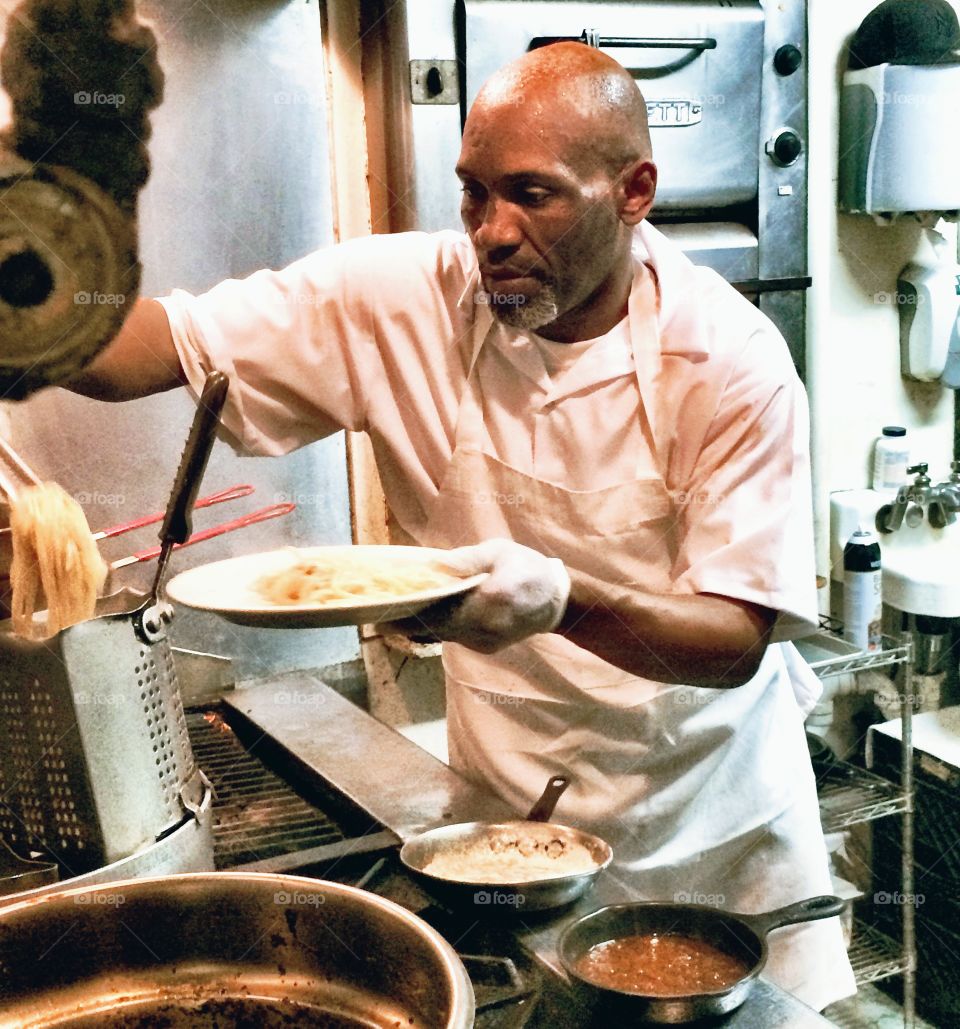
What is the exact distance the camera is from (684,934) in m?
1.29

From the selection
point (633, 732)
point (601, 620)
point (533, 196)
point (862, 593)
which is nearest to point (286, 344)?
point (533, 196)

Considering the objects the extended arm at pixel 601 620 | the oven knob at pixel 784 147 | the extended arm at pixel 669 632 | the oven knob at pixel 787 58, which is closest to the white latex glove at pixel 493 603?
the extended arm at pixel 601 620

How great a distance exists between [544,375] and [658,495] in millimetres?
269

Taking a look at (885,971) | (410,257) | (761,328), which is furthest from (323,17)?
(885,971)

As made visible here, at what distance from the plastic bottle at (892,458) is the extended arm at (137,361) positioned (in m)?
2.35

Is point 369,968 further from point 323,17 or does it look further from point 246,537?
point 323,17

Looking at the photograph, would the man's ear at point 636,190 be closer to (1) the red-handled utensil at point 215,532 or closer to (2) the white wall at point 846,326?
(1) the red-handled utensil at point 215,532

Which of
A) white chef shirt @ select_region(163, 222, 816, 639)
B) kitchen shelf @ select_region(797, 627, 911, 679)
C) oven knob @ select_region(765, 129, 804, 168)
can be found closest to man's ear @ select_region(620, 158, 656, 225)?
white chef shirt @ select_region(163, 222, 816, 639)

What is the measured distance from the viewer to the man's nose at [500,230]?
177 cm

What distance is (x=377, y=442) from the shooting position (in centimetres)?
205

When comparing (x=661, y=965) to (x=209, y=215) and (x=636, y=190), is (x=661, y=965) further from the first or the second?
(x=209, y=215)

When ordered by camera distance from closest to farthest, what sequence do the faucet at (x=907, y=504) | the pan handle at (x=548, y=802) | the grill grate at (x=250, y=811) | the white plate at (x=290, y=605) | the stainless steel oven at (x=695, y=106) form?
the white plate at (x=290, y=605) → the pan handle at (x=548, y=802) → the grill grate at (x=250, y=811) → the stainless steel oven at (x=695, y=106) → the faucet at (x=907, y=504)

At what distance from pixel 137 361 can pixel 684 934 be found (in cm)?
115

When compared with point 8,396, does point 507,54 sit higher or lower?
higher
